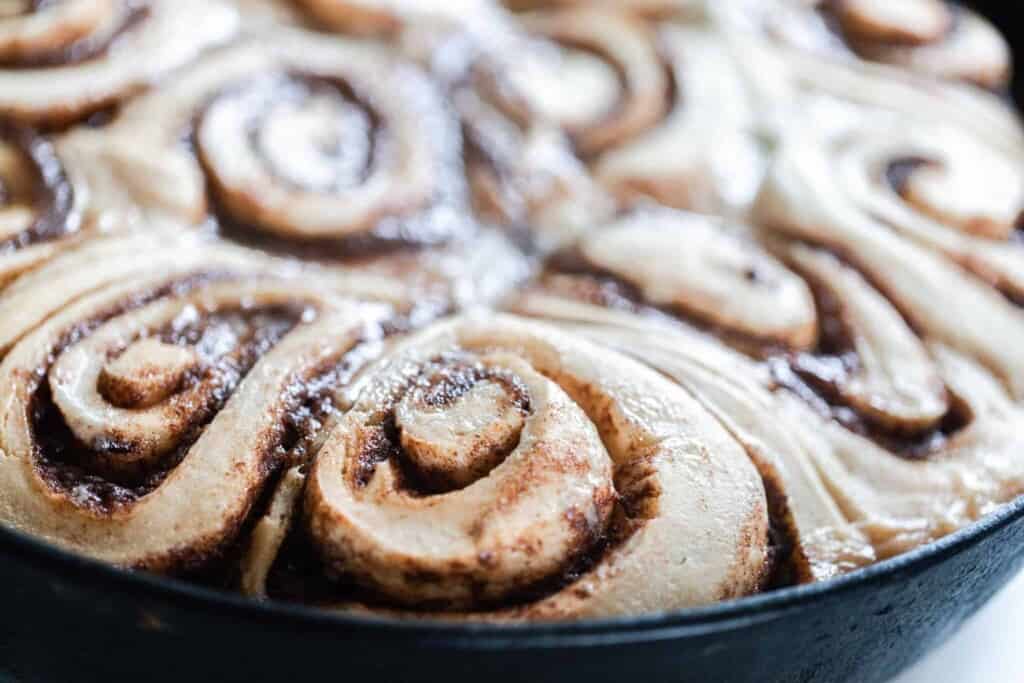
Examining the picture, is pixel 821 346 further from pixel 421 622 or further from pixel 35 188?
pixel 35 188

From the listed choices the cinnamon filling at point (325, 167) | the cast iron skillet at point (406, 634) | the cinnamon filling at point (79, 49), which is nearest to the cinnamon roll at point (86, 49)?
the cinnamon filling at point (79, 49)

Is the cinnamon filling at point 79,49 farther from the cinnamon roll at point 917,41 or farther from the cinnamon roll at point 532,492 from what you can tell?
the cinnamon roll at point 917,41

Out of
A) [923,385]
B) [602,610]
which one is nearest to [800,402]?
[923,385]

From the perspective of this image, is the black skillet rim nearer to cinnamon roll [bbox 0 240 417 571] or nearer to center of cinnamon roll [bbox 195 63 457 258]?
cinnamon roll [bbox 0 240 417 571]

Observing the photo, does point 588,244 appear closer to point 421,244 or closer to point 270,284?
point 421,244

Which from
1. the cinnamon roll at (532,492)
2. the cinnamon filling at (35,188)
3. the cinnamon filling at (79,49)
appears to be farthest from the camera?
the cinnamon filling at (79,49)
